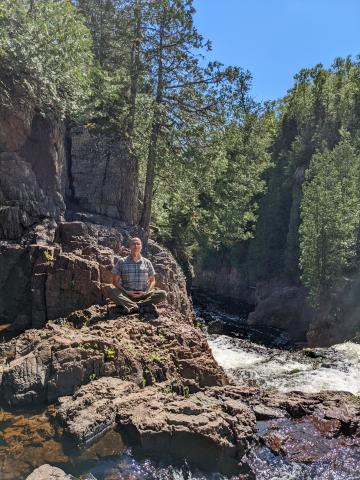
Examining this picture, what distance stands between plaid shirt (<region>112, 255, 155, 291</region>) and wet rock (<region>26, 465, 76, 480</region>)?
6.05 metres

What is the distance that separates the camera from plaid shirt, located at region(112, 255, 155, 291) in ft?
41.3

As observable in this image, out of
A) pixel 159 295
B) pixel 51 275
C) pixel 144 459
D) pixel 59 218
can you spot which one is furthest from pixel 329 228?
pixel 144 459

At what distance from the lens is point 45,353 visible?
9.95 metres

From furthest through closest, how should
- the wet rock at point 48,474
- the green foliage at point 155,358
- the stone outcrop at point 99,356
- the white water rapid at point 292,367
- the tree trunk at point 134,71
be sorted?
1. the tree trunk at point 134,71
2. the white water rapid at point 292,367
3. the green foliage at point 155,358
4. the stone outcrop at point 99,356
5. the wet rock at point 48,474

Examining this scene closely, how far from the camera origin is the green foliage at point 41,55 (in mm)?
15438

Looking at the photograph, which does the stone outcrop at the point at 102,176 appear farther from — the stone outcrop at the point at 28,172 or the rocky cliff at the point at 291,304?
→ the rocky cliff at the point at 291,304

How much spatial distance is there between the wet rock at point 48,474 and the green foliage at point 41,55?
12.5m

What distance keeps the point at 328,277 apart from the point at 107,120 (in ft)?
67.0

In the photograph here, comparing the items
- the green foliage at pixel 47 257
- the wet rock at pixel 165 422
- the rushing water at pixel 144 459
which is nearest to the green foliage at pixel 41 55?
the green foliage at pixel 47 257

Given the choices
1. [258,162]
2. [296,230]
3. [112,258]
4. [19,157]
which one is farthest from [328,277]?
[19,157]

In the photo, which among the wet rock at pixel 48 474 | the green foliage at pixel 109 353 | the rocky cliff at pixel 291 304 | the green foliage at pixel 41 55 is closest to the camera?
the wet rock at pixel 48 474

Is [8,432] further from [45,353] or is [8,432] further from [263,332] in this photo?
[263,332]

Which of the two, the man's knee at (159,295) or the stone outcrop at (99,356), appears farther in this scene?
the man's knee at (159,295)

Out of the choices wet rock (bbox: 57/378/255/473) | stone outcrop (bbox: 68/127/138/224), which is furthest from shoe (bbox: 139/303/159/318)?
stone outcrop (bbox: 68/127/138/224)
